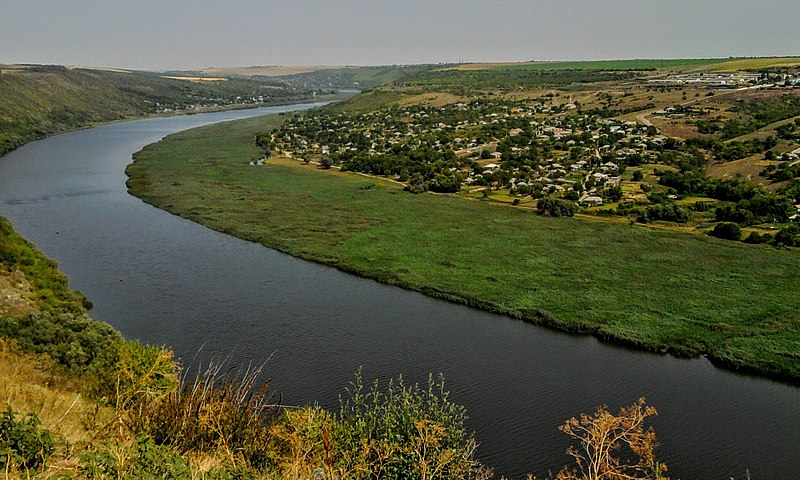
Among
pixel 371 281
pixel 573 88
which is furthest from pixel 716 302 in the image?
pixel 573 88

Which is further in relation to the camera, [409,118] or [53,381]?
[409,118]

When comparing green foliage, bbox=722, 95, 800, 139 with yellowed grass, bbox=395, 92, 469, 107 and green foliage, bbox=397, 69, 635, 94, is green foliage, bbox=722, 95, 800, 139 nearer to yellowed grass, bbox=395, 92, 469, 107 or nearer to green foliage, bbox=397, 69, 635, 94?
yellowed grass, bbox=395, 92, 469, 107

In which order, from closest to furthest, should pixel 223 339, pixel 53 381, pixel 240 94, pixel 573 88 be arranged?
1. pixel 53 381
2. pixel 223 339
3. pixel 573 88
4. pixel 240 94

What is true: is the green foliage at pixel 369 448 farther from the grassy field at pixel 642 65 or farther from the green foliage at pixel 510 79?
the grassy field at pixel 642 65

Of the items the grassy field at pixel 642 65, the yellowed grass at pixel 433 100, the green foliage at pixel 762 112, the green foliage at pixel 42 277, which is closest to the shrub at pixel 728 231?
the green foliage at pixel 762 112

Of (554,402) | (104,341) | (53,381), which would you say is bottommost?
(554,402)

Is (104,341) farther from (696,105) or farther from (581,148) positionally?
(696,105)

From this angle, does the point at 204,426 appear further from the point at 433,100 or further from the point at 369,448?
the point at 433,100
